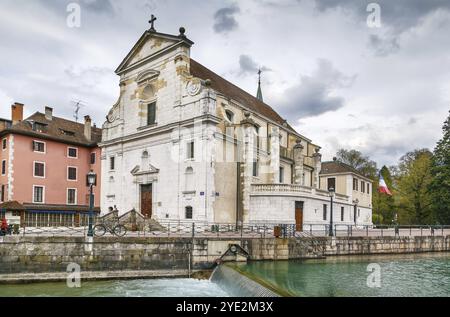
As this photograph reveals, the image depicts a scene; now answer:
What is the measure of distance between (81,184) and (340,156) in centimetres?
4309

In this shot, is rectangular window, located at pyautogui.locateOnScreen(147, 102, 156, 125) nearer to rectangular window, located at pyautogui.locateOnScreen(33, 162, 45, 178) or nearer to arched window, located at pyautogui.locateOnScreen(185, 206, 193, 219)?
arched window, located at pyautogui.locateOnScreen(185, 206, 193, 219)

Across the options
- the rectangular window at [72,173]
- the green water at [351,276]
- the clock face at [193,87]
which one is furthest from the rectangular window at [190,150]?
the rectangular window at [72,173]

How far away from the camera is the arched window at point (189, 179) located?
1105 inches

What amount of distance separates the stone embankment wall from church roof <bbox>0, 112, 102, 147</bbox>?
2299cm

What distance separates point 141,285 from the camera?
53.6 feet

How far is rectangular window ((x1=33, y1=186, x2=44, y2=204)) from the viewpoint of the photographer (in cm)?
3666

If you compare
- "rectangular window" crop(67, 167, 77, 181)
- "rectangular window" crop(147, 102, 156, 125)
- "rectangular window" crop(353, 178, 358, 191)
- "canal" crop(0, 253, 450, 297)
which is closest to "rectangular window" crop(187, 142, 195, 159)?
"rectangular window" crop(147, 102, 156, 125)

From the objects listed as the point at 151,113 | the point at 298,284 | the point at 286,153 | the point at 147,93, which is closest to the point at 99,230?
the point at 151,113

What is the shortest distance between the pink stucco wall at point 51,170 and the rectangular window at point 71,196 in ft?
1.11

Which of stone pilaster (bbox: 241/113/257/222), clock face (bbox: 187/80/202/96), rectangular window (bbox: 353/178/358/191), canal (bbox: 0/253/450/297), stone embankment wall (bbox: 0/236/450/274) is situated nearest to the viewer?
canal (bbox: 0/253/450/297)

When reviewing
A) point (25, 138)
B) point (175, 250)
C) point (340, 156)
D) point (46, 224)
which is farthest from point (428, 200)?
point (25, 138)

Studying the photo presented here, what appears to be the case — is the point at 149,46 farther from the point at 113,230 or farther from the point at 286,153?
the point at 113,230

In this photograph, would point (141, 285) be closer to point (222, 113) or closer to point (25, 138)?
point (222, 113)

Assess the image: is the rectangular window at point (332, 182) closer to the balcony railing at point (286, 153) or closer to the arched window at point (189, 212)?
the balcony railing at point (286, 153)
